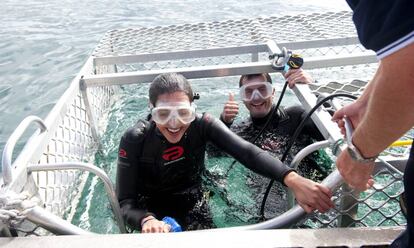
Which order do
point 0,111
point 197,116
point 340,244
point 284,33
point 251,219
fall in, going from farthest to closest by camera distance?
point 0,111 < point 284,33 < point 251,219 < point 197,116 < point 340,244

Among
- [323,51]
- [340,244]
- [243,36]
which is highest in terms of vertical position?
[340,244]

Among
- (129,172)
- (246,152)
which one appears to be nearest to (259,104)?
(246,152)

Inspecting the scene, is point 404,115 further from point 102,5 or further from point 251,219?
point 102,5

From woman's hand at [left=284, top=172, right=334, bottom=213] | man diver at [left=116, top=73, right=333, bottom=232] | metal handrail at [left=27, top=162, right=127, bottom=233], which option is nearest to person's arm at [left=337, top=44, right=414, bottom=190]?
woman's hand at [left=284, top=172, right=334, bottom=213]

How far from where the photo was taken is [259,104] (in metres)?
3.12

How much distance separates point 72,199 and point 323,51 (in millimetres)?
3502

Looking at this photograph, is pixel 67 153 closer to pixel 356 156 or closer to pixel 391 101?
pixel 356 156

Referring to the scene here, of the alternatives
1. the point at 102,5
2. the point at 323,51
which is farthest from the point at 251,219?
the point at 102,5

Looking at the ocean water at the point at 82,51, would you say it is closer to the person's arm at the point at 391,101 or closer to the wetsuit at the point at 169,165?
the wetsuit at the point at 169,165

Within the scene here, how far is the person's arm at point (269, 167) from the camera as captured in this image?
5.14 ft

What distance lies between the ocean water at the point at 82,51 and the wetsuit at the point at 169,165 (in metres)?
0.38

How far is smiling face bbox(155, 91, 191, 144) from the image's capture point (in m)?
2.22

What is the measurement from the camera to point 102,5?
10.5 m

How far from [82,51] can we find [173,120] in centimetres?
537
